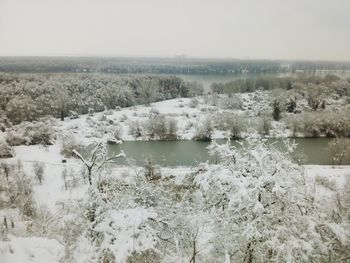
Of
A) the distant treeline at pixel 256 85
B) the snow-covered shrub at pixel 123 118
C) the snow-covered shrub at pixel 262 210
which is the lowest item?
the snow-covered shrub at pixel 123 118

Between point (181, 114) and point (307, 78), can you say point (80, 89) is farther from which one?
point (307, 78)

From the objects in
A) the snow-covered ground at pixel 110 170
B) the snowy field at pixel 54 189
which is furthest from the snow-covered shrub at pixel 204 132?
the snowy field at pixel 54 189

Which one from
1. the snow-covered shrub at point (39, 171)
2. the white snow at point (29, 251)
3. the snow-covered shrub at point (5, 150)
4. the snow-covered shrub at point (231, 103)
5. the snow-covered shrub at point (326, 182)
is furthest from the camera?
the snow-covered shrub at point (231, 103)

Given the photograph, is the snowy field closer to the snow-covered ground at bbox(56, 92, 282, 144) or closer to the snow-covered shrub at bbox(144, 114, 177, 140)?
the snow-covered ground at bbox(56, 92, 282, 144)

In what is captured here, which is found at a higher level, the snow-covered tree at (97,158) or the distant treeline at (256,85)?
the snow-covered tree at (97,158)

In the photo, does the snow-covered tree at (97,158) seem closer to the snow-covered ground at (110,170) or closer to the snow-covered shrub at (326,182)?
the snow-covered ground at (110,170)

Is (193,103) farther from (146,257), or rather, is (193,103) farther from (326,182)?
(146,257)

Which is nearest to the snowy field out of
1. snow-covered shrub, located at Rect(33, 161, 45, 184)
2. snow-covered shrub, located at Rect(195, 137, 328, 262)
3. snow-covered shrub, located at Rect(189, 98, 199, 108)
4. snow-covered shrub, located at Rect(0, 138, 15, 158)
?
snow-covered shrub, located at Rect(33, 161, 45, 184)
